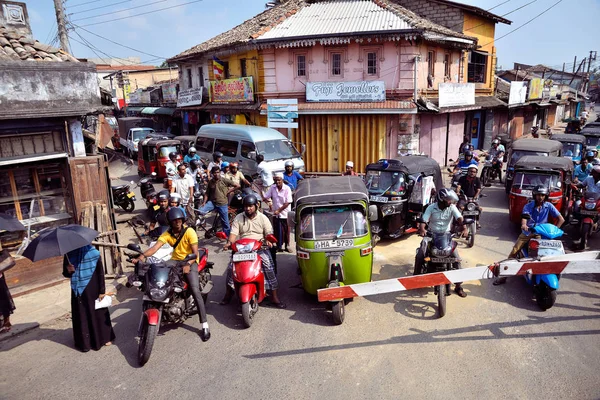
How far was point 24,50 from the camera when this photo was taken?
7.51 metres

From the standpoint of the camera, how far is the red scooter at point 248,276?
6.02m

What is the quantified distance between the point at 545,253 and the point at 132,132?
77.4ft

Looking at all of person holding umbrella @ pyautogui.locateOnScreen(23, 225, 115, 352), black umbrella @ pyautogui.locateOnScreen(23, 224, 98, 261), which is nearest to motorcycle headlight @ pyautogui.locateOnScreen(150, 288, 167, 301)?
person holding umbrella @ pyautogui.locateOnScreen(23, 225, 115, 352)

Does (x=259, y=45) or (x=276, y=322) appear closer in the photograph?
(x=276, y=322)

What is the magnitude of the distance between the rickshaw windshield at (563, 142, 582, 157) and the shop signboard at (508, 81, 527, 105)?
9.00 meters

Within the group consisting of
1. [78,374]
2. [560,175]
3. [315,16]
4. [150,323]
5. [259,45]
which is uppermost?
[315,16]

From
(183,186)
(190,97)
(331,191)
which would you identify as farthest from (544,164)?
(190,97)

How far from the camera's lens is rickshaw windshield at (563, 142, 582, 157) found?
1641 cm

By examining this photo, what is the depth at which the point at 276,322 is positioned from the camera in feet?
20.6

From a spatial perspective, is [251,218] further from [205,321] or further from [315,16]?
[315,16]

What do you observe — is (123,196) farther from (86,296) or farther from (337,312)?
(337,312)

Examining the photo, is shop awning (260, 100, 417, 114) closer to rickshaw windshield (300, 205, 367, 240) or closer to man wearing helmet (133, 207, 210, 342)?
rickshaw windshield (300, 205, 367, 240)

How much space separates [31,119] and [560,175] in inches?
458

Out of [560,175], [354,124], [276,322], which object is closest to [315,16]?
[354,124]
